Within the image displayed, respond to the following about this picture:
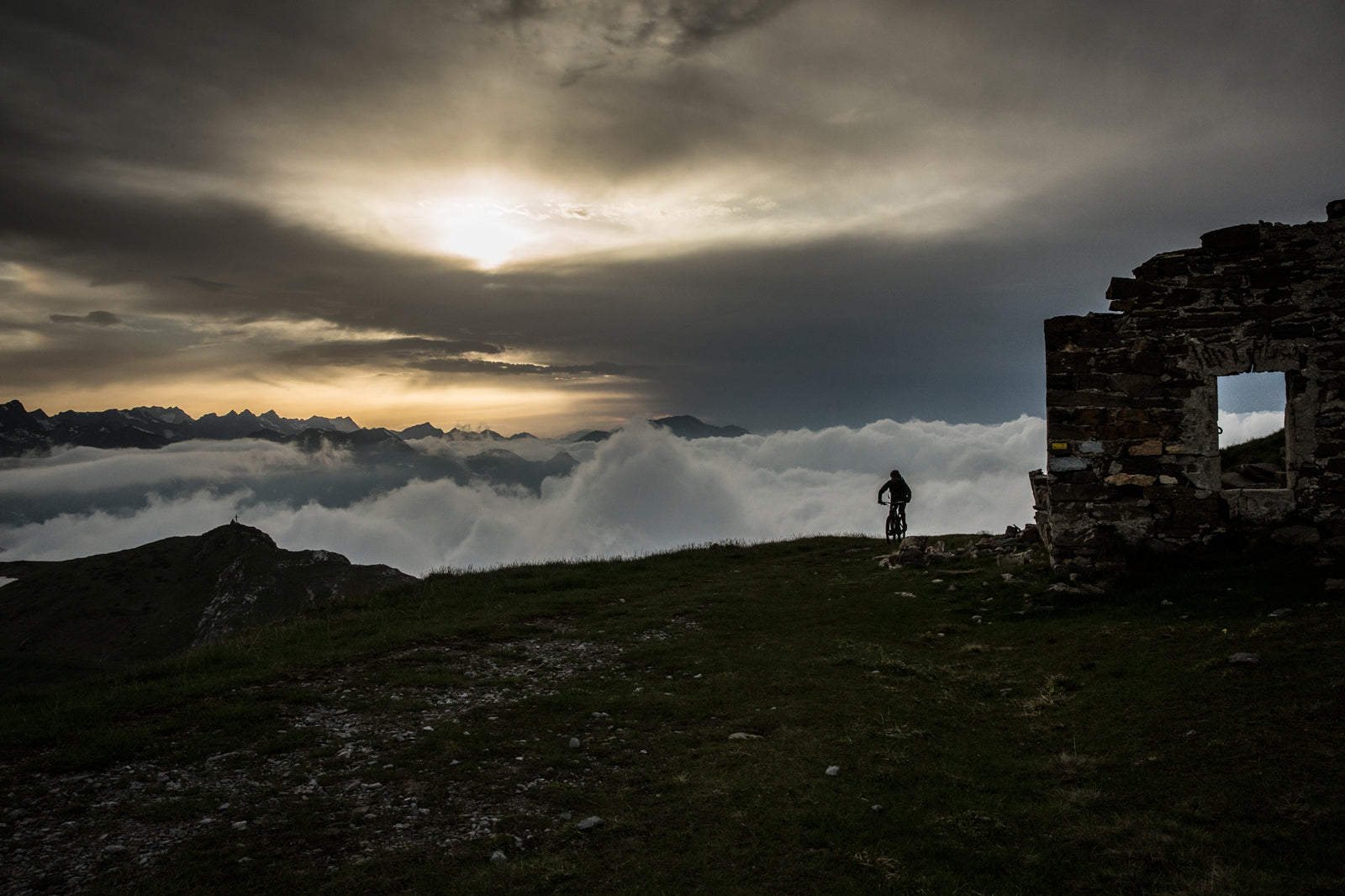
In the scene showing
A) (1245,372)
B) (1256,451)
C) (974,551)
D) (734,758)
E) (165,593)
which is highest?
(1245,372)

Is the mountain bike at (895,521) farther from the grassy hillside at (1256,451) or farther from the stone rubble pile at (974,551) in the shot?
the grassy hillside at (1256,451)

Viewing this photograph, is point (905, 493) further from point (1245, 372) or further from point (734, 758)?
point (734, 758)

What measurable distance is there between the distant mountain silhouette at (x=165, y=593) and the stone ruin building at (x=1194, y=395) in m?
120

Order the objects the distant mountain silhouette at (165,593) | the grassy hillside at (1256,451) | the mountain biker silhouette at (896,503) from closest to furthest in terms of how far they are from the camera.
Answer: the grassy hillside at (1256,451), the mountain biker silhouette at (896,503), the distant mountain silhouette at (165,593)

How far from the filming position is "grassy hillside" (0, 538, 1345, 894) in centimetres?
609

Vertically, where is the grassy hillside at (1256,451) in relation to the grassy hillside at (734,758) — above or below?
above

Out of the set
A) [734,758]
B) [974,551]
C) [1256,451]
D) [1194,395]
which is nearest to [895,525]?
[974,551]

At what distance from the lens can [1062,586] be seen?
49.0ft

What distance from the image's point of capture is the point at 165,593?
144625 mm

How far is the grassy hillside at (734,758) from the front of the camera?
609 centimetres

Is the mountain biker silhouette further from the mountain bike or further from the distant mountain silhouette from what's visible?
the distant mountain silhouette

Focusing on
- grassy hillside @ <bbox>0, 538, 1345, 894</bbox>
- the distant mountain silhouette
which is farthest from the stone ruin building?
the distant mountain silhouette

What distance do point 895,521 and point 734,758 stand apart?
19568mm

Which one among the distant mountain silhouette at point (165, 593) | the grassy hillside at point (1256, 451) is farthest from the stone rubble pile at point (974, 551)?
the distant mountain silhouette at point (165, 593)
